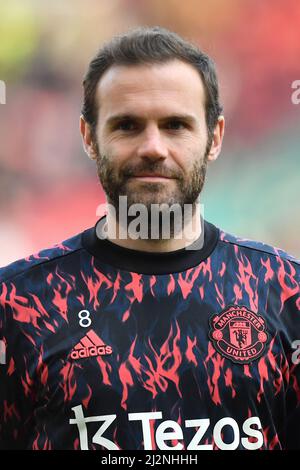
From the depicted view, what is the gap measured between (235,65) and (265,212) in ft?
4.22

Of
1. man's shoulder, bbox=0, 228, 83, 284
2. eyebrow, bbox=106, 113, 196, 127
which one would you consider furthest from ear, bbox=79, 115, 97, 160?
man's shoulder, bbox=0, 228, 83, 284

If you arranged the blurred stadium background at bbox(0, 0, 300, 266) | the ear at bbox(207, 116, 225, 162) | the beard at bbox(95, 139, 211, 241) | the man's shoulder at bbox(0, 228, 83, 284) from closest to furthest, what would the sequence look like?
1. the beard at bbox(95, 139, 211, 241)
2. the man's shoulder at bbox(0, 228, 83, 284)
3. the ear at bbox(207, 116, 225, 162)
4. the blurred stadium background at bbox(0, 0, 300, 266)

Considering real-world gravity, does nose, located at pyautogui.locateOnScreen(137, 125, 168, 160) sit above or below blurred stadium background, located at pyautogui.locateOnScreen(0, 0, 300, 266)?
below

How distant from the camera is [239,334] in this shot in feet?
6.29

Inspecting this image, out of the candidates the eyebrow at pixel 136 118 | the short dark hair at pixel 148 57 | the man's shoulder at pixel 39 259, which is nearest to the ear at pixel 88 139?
the short dark hair at pixel 148 57

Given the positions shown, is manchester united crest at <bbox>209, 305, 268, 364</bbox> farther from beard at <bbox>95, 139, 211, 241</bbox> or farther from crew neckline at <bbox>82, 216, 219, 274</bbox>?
beard at <bbox>95, 139, 211, 241</bbox>

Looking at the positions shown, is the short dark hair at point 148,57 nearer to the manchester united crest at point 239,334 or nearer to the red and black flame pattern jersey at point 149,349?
the red and black flame pattern jersey at point 149,349

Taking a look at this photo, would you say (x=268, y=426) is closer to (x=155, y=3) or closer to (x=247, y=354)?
(x=247, y=354)

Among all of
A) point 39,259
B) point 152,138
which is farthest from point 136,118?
point 39,259

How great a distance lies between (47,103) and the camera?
6.07 metres

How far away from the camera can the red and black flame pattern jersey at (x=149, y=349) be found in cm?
180

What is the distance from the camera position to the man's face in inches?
74.6

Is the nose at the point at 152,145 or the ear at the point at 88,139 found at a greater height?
the ear at the point at 88,139

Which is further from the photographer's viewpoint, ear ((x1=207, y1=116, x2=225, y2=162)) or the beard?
ear ((x1=207, y1=116, x2=225, y2=162))
